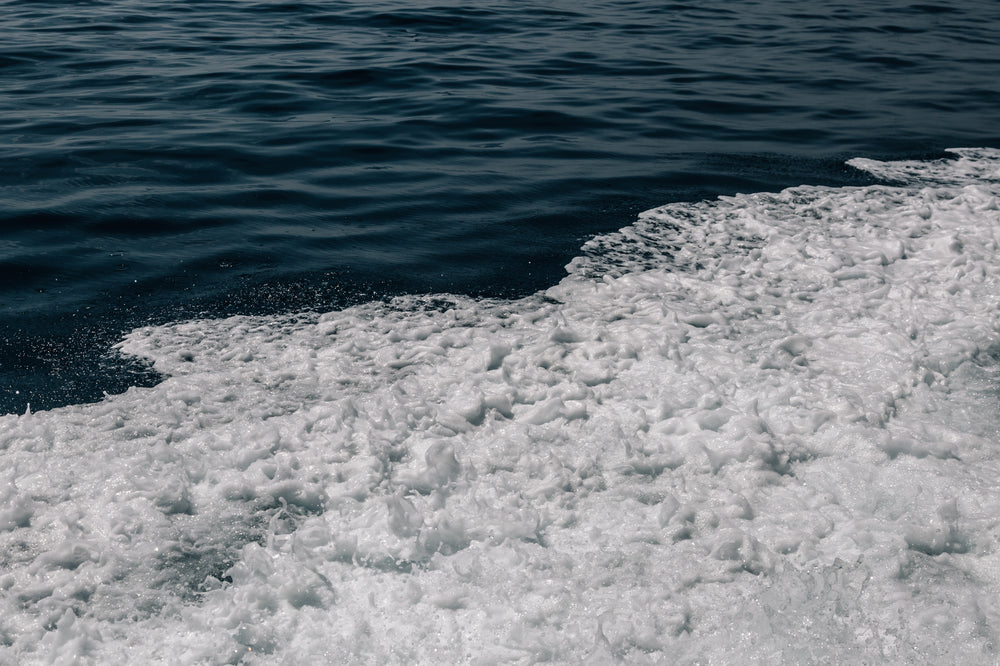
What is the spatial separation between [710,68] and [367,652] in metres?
10.00

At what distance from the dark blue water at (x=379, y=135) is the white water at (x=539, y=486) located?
26.5 inches

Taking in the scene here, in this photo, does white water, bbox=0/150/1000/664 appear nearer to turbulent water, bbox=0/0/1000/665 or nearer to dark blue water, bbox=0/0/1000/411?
turbulent water, bbox=0/0/1000/665

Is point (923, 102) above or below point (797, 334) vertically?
above

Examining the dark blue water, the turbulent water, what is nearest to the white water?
the turbulent water

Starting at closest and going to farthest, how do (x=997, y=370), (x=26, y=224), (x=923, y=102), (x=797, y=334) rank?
(x=997, y=370) → (x=797, y=334) → (x=26, y=224) → (x=923, y=102)

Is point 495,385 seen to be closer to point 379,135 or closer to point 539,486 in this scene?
point 539,486

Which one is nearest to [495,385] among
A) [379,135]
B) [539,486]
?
[539,486]

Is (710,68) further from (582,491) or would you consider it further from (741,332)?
(582,491)

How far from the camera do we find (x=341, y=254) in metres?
5.73

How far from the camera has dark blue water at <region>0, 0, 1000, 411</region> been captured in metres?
5.32

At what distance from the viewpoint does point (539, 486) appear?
11.1 feet

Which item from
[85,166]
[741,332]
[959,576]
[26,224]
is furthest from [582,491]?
[85,166]

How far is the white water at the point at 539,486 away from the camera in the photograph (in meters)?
2.71

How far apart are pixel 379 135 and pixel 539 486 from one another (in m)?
5.70
